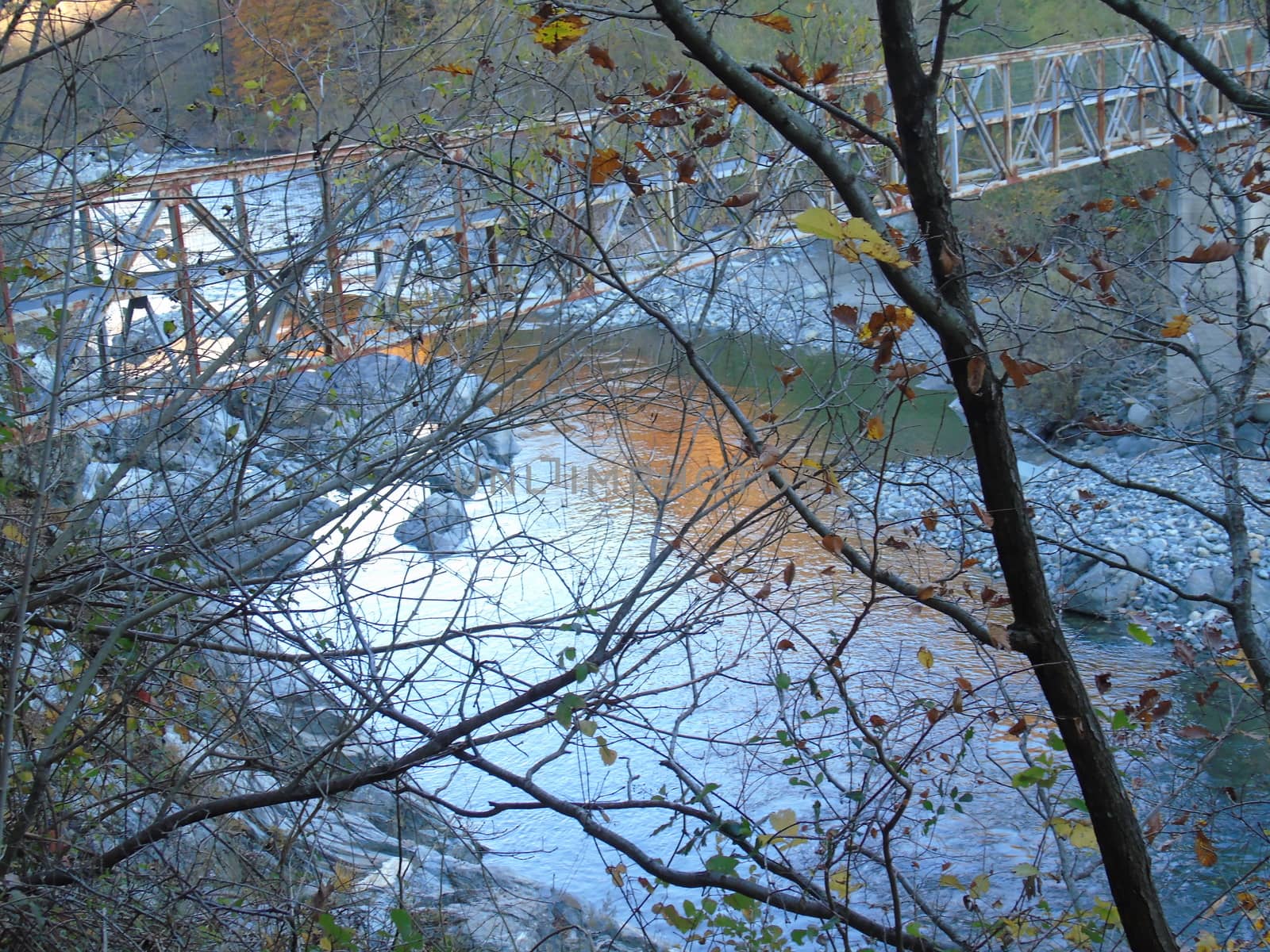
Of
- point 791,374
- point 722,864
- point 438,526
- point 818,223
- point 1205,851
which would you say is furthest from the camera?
point 438,526

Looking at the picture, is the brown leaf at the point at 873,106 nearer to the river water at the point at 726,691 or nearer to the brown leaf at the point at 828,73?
the brown leaf at the point at 828,73

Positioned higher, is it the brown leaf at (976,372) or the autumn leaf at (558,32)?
the autumn leaf at (558,32)

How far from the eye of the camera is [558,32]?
1827 mm

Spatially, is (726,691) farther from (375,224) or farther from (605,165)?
(605,165)

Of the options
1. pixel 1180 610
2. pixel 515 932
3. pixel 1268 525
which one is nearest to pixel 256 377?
pixel 515 932

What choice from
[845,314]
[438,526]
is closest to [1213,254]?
[845,314]

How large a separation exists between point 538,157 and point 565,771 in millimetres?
3572

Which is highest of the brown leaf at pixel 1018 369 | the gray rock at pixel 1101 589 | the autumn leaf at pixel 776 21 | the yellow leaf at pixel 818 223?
the gray rock at pixel 1101 589

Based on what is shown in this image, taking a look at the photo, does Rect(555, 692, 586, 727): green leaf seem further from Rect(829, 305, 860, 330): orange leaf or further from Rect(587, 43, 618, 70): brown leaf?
Rect(587, 43, 618, 70): brown leaf

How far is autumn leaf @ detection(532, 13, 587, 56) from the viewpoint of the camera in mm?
1822

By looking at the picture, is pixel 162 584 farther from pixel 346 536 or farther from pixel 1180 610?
pixel 1180 610

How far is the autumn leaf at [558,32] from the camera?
182 cm

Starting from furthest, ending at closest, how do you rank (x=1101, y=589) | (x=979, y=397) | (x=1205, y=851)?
1. (x=1101, y=589)
2. (x=1205, y=851)
3. (x=979, y=397)

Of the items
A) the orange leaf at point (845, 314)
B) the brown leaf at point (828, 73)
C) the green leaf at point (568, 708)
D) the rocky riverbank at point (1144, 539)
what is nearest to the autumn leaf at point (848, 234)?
the orange leaf at point (845, 314)
